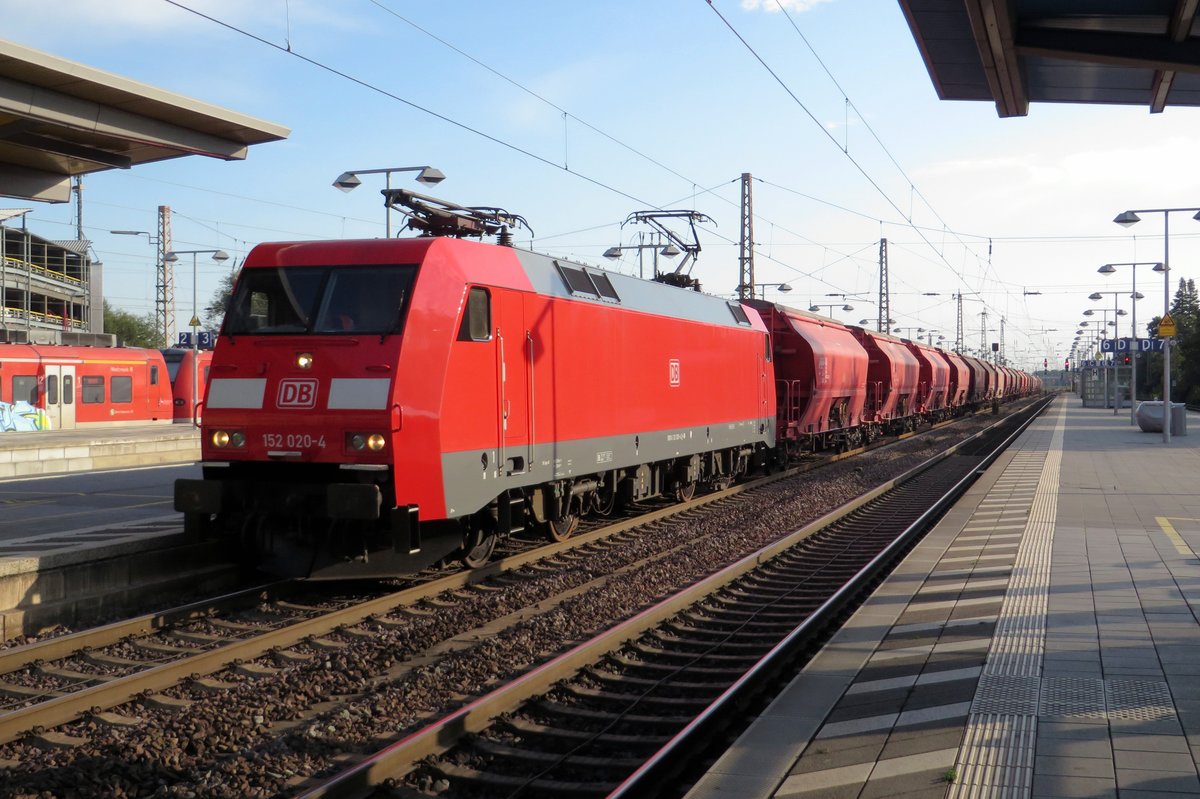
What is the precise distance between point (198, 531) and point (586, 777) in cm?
573

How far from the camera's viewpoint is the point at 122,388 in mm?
35656

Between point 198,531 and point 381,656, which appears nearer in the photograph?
point 381,656

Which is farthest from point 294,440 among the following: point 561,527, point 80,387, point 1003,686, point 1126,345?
point 1126,345

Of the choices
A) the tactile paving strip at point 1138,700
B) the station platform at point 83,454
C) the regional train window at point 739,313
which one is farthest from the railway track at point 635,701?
the station platform at point 83,454

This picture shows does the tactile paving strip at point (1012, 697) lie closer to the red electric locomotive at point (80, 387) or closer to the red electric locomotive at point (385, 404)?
the red electric locomotive at point (385, 404)

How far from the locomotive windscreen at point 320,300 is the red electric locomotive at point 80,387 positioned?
2397cm

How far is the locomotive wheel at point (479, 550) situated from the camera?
439 inches

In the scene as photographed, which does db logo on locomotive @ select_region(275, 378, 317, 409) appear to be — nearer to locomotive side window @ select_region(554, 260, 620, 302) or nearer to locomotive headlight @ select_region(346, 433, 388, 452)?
locomotive headlight @ select_region(346, 433, 388, 452)

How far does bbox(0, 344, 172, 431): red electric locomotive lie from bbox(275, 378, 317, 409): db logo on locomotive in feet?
81.3

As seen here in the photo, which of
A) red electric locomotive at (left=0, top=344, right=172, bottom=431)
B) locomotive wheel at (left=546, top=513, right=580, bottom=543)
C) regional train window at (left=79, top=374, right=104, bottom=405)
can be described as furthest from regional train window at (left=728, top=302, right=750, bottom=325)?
regional train window at (left=79, top=374, right=104, bottom=405)

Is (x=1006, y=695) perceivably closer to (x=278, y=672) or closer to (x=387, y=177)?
(x=278, y=672)

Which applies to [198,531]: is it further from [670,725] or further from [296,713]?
[670,725]

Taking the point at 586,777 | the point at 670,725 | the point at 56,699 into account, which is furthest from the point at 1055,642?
the point at 56,699

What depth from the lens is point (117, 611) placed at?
9961mm
